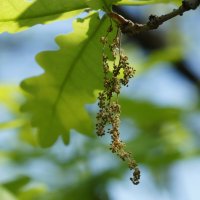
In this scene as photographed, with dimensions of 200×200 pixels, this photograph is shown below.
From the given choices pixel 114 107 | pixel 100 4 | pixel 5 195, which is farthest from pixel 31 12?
pixel 5 195

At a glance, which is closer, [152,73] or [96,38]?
[96,38]

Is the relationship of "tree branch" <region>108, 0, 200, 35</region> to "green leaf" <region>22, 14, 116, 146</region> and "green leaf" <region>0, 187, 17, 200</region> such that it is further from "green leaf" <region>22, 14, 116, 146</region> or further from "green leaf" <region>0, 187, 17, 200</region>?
"green leaf" <region>0, 187, 17, 200</region>

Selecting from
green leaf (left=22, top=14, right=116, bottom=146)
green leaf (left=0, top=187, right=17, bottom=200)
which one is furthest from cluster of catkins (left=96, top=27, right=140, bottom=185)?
green leaf (left=0, top=187, right=17, bottom=200)

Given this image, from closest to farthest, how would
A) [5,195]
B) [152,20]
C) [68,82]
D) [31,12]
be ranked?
[152,20] < [31,12] < [68,82] < [5,195]

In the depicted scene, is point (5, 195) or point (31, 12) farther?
point (5, 195)

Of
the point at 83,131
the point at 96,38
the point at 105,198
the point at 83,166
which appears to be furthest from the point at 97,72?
the point at 83,166

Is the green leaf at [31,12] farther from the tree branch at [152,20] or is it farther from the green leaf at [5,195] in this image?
the green leaf at [5,195]

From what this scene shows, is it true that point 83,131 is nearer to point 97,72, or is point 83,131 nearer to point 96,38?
point 97,72

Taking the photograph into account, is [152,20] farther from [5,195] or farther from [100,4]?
[5,195]
